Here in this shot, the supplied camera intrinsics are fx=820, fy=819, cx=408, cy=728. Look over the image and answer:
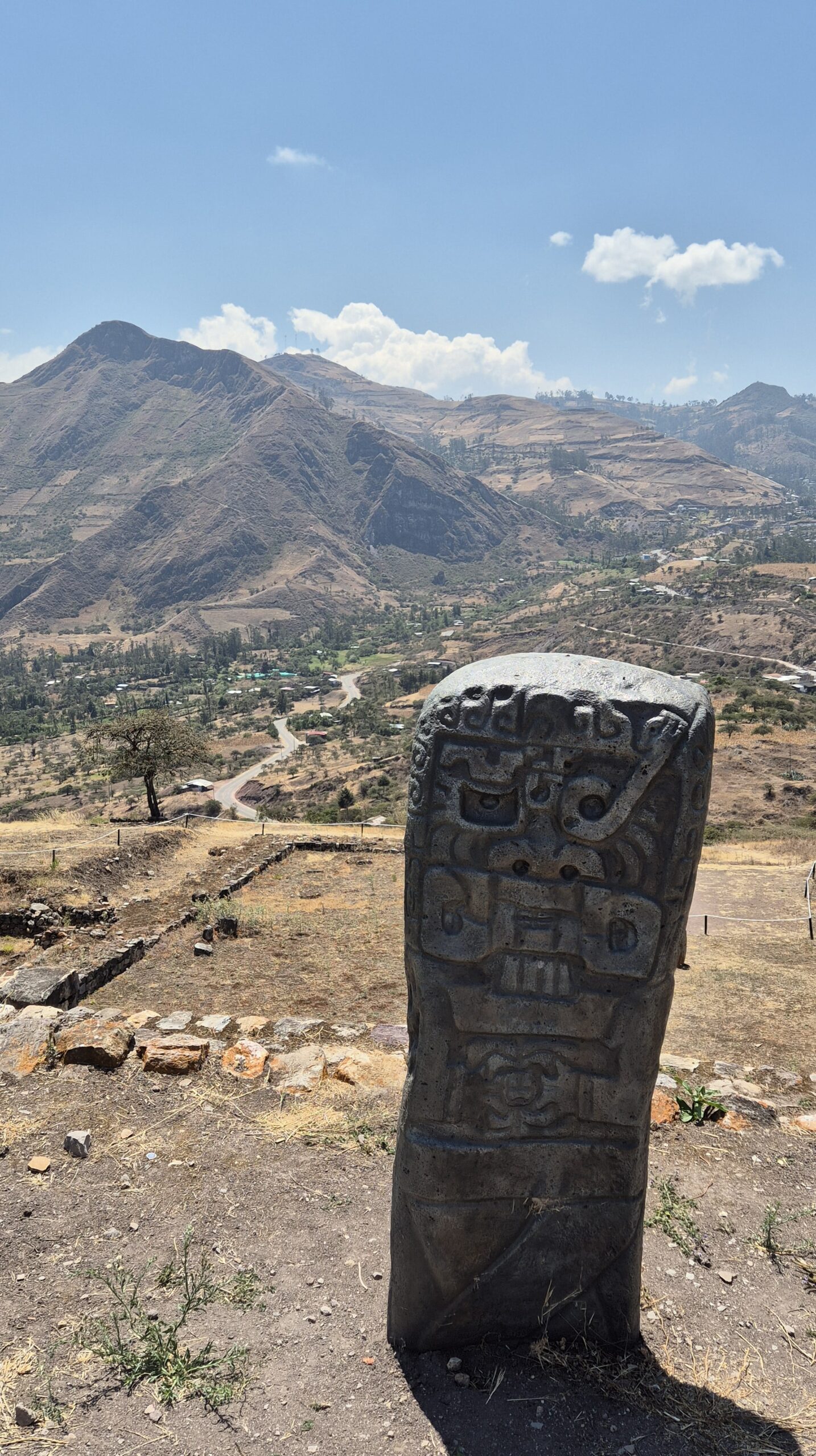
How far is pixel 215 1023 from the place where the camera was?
314 inches

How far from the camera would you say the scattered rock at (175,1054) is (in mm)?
7027

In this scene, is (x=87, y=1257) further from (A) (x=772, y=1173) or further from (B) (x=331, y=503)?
(B) (x=331, y=503)

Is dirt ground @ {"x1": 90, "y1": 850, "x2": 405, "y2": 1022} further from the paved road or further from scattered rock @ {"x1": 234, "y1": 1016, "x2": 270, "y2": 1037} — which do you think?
the paved road

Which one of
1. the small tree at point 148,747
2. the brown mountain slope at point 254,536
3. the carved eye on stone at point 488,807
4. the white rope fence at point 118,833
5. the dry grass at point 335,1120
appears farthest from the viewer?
the brown mountain slope at point 254,536

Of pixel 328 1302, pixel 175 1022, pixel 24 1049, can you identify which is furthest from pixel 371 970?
pixel 328 1302

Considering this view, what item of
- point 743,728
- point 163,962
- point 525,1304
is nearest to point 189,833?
point 163,962

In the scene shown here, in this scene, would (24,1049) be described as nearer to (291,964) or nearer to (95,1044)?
(95,1044)

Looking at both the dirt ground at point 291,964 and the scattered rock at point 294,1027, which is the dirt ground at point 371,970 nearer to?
the dirt ground at point 291,964

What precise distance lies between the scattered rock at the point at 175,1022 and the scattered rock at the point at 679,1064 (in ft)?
14.7

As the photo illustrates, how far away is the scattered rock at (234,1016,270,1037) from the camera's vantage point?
25.7 ft

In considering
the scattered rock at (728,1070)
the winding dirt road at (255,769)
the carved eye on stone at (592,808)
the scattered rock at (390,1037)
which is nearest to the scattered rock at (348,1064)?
the scattered rock at (390,1037)

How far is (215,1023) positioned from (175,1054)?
0.88 metres

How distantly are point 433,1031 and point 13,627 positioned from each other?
488 ft

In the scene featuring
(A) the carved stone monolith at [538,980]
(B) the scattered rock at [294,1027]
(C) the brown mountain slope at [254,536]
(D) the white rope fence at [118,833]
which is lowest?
(D) the white rope fence at [118,833]
